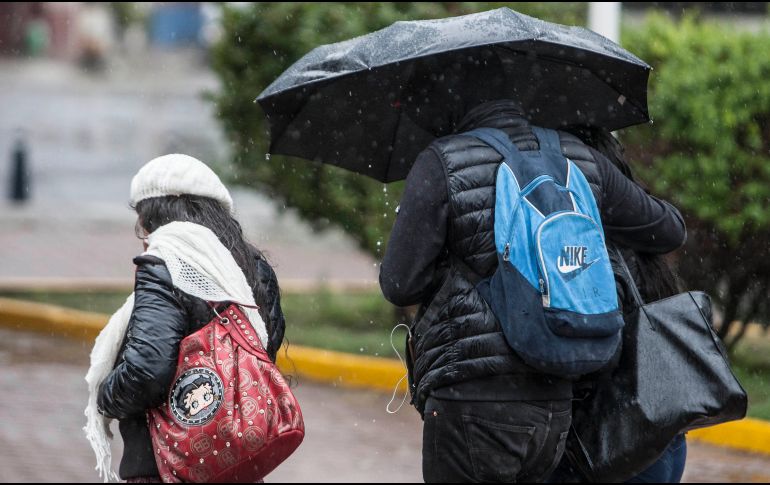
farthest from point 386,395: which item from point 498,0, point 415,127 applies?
point 415,127

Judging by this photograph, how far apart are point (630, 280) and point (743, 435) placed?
3.91 meters

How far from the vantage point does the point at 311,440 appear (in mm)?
7941

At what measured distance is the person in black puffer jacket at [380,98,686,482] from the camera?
12.2ft

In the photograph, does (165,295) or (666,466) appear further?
(666,466)

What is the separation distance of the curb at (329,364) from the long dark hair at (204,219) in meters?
1.30

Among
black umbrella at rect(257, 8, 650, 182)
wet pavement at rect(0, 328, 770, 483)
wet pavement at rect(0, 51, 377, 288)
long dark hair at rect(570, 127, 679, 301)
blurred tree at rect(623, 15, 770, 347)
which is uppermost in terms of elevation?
black umbrella at rect(257, 8, 650, 182)

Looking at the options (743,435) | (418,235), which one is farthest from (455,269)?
(743,435)

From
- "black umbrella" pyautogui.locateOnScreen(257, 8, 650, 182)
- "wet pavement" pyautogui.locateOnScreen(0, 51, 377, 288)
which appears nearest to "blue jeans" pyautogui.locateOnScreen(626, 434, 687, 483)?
"black umbrella" pyautogui.locateOnScreen(257, 8, 650, 182)

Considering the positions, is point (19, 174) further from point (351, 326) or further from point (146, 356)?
point (146, 356)

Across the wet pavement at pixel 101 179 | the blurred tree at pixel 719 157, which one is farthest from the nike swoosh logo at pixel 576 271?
the blurred tree at pixel 719 157

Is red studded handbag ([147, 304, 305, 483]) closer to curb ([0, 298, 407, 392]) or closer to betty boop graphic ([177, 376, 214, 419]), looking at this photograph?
betty boop graphic ([177, 376, 214, 419])

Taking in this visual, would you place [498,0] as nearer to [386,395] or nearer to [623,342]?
[386,395]

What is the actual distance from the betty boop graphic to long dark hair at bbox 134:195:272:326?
44 cm

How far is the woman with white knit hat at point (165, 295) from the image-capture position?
3600 mm
